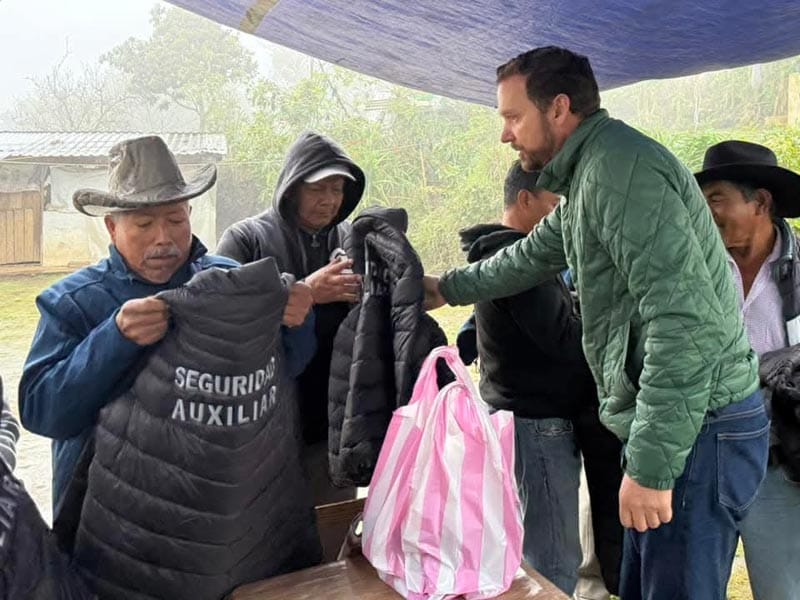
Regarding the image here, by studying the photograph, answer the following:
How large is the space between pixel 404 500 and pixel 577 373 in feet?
3.15

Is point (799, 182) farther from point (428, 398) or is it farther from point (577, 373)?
point (428, 398)

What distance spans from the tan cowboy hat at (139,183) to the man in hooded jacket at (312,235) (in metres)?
0.62

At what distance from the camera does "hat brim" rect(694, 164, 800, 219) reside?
2070mm

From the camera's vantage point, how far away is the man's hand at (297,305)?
5.02ft

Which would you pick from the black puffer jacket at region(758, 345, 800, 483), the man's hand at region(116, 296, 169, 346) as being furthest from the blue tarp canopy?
the man's hand at region(116, 296, 169, 346)

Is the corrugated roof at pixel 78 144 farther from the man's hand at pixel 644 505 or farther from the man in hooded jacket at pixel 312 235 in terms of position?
the man's hand at pixel 644 505

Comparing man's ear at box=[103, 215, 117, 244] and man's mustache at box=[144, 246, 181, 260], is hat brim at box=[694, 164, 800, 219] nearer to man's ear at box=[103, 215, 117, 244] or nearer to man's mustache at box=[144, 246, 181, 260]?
man's mustache at box=[144, 246, 181, 260]

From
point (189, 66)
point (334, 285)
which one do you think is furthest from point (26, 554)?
point (189, 66)

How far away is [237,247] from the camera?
2275 millimetres

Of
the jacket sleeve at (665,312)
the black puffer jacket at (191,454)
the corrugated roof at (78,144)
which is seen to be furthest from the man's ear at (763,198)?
the corrugated roof at (78,144)

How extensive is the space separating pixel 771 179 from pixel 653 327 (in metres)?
1.04

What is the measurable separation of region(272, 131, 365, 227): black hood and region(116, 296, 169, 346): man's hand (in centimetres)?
102

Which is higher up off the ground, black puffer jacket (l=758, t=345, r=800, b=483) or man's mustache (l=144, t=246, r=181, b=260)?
man's mustache (l=144, t=246, r=181, b=260)

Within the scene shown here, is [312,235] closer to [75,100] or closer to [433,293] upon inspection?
[433,293]
